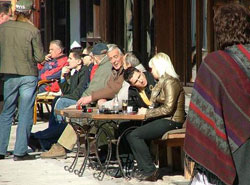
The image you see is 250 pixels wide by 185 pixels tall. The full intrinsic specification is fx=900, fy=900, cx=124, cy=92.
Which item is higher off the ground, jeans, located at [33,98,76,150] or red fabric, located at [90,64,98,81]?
red fabric, located at [90,64,98,81]

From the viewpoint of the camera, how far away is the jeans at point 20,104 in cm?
1029

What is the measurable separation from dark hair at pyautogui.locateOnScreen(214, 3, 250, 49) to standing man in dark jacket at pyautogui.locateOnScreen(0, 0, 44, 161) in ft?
19.2

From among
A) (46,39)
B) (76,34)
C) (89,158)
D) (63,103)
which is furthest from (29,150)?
(46,39)

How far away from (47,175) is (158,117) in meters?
1.44

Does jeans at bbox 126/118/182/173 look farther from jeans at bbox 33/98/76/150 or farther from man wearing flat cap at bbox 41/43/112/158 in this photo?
jeans at bbox 33/98/76/150

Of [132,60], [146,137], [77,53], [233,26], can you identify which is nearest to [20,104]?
[132,60]

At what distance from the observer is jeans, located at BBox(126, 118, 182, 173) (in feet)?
28.2

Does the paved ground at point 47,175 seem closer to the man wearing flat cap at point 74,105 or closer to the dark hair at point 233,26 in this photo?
the man wearing flat cap at point 74,105

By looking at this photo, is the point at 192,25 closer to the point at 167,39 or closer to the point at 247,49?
the point at 167,39

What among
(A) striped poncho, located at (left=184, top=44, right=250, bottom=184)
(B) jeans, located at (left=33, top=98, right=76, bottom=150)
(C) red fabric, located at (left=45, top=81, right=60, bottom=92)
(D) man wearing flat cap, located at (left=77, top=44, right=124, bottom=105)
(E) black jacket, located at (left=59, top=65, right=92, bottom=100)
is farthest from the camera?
(C) red fabric, located at (left=45, top=81, right=60, bottom=92)

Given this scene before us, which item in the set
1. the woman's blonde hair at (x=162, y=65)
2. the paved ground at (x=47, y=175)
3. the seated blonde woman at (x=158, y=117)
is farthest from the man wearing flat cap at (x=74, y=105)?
the seated blonde woman at (x=158, y=117)

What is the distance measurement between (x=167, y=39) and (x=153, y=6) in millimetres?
737

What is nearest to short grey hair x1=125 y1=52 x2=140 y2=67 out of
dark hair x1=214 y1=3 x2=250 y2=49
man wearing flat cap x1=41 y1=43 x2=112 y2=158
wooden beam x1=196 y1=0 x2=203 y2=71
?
man wearing flat cap x1=41 y1=43 x2=112 y2=158

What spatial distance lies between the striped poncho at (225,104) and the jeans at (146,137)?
4047 mm
